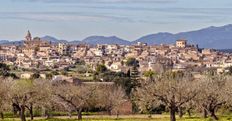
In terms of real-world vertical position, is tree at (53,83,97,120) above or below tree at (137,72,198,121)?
below

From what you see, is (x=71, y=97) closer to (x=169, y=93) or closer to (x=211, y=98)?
(x=211, y=98)

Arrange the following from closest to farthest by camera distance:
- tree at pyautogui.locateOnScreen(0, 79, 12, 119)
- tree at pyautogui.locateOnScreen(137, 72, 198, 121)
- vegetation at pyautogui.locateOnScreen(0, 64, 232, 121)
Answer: tree at pyautogui.locateOnScreen(137, 72, 198, 121) → vegetation at pyautogui.locateOnScreen(0, 64, 232, 121) → tree at pyautogui.locateOnScreen(0, 79, 12, 119)

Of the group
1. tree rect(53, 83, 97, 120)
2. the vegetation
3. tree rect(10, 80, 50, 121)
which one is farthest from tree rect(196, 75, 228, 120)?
tree rect(10, 80, 50, 121)

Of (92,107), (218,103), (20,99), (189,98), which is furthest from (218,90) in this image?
(92,107)

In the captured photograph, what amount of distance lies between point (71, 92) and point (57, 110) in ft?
35.1

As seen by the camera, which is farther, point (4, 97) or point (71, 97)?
point (71, 97)

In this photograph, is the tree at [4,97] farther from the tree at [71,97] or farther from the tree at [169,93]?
the tree at [169,93]

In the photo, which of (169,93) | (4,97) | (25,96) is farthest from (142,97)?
(4,97)

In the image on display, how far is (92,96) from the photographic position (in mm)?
72188

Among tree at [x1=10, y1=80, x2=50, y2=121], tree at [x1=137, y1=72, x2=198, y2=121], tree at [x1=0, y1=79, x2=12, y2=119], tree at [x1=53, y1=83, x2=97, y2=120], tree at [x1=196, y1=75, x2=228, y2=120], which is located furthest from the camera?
tree at [x1=53, y1=83, x2=97, y2=120]

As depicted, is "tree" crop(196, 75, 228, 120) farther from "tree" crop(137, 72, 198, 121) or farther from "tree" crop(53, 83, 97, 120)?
"tree" crop(53, 83, 97, 120)

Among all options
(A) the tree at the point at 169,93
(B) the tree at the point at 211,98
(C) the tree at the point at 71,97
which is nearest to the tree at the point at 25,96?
(C) the tree at the point at 71,97

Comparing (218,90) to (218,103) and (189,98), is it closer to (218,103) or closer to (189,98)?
(218,103)

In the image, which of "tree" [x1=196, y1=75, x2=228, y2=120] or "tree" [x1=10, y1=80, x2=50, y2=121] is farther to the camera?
"tree" [x1=10, y1=80, x2=50, y2=121]
